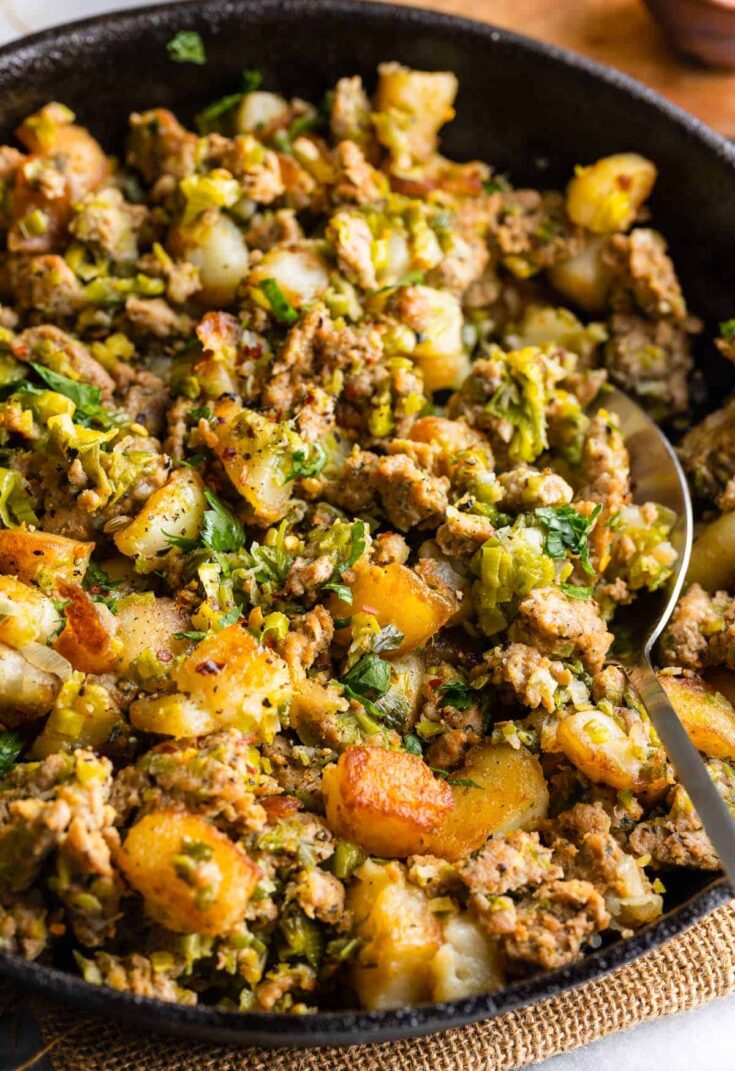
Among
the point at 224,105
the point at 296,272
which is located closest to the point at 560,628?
the point at 296,272

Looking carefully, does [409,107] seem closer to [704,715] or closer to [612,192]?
[612,192]

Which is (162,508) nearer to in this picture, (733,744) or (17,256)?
(17,256)

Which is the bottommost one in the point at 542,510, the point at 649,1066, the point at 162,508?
the point at 649,1066

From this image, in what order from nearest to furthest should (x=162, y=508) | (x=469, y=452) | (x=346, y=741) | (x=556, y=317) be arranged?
(x=346, y=741)
(x=162, y=508)
(x=469, y=452)
(x=556, y=317)

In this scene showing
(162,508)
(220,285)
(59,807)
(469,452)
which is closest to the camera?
(59,807)

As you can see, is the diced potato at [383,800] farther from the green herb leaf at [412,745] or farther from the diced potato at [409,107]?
the diced potato at [409,107]

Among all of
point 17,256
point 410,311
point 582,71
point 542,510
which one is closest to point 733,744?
point 542,510

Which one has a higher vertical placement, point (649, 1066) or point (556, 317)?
point (556, 317)

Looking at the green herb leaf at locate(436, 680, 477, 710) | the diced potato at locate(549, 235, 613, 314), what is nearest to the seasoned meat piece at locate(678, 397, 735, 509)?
the diced potato at locate(549, 235, 613, 314)

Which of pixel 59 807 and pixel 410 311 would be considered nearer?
pixel 59 807
